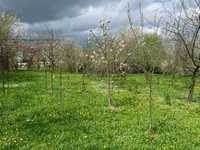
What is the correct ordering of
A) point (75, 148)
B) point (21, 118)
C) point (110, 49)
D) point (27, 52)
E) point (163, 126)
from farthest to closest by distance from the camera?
1. point (27, 52)
2. point (110, 49)
3. point (21, 118)
4. point (163, 126)
5. point (75, 148)

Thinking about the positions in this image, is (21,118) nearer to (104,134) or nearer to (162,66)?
(104,134)

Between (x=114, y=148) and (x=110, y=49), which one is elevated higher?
(x=110, y=49)

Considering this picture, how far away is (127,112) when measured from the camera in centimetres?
2033

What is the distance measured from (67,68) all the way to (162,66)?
1908 cm

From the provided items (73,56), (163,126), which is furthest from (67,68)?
(163,126)

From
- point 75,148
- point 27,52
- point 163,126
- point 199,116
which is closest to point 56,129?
point 75,148

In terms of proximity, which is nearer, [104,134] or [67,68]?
[104,134]

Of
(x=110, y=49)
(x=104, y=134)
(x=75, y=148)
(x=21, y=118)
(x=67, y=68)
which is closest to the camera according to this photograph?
(x=75, y=148)

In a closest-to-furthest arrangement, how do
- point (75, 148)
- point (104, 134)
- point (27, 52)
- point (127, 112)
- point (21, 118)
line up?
1. point (75, 148)
2. point (104, 134)
3. point (21, 118)
4. point (127, 112)
5. point (27, 52)

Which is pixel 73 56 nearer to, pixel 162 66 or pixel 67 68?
pixel 67 68

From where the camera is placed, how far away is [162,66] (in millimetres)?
76750

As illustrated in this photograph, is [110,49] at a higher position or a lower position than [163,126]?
higher

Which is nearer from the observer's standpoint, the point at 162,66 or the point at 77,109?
the point at 77,109

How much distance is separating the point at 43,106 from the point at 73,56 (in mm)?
55463
